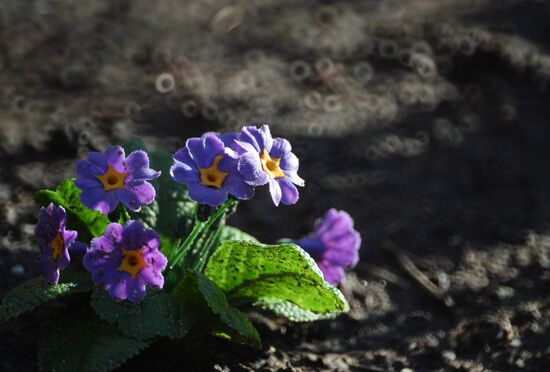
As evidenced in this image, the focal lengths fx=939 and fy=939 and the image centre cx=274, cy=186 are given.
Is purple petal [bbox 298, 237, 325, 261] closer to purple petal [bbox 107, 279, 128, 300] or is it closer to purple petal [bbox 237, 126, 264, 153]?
purple petal [bbox 237, 126, 264, 153]

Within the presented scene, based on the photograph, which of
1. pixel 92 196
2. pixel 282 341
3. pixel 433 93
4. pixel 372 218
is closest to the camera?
pixel 92 196

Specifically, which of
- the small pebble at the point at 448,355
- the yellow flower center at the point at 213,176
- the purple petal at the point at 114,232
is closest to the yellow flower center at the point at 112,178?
the purple petal at the point at 114,232

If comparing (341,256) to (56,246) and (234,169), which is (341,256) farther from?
(56,246)

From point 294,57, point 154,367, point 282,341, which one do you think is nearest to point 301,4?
point 294,57

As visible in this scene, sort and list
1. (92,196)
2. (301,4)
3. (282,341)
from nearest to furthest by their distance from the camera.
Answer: (92,196), (282,341), (301,4)

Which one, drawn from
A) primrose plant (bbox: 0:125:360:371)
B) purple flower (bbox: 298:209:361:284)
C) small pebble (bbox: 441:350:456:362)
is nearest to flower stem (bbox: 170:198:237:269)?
primrose plant (bbox: 0:125:360:371)

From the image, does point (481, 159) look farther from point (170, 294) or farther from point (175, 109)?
point (170, 294)

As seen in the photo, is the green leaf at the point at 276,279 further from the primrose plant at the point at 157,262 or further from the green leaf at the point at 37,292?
the green leaf at the point at 37,292
